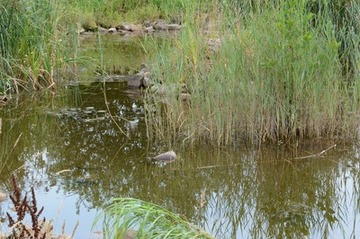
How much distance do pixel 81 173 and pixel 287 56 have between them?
187 centimetres

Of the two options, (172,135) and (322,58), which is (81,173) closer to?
(172,135)

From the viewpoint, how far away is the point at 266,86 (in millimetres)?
5156

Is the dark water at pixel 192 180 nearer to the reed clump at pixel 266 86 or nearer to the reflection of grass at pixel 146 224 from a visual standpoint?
the reed clump at pixel 266 86

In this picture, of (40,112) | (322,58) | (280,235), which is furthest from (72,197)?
(40,112)

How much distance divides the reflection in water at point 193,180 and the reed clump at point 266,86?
204 mm

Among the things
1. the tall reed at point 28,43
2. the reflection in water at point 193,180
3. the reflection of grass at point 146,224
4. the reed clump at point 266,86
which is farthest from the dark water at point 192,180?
the tall reed at point 28,43

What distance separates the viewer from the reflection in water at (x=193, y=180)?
3.82 meters

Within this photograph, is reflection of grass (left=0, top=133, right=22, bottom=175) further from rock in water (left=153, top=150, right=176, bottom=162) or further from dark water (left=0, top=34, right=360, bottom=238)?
rock in water (left=153, top=150, right=176, bottom=162)

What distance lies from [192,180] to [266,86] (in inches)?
43.7

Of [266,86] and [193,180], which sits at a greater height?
[266,86]

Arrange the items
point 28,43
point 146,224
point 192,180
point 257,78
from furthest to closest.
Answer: point 28,43 → point 257,78 → point 192,180 → point 146,224

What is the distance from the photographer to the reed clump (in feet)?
16.7

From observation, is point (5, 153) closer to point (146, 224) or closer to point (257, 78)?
point (257, 78)

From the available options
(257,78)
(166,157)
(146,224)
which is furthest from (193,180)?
(146,224)
